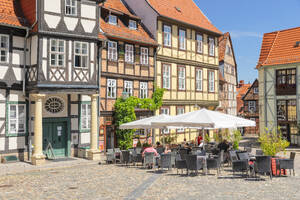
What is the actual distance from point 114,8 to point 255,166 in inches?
595

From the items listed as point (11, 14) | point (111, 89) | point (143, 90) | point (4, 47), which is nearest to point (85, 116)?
point (111, 89)

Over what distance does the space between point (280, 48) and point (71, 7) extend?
20.6 meters

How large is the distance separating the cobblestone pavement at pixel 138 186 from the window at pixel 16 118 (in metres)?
3.47

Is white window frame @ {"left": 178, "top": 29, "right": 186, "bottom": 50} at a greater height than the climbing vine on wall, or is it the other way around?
white window frame @ {"left": 178, "top": 29, "right": 186, "bottom": 50}

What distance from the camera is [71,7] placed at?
18.0 meters

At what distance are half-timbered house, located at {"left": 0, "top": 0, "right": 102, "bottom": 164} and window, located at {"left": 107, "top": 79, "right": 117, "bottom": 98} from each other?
2408mm

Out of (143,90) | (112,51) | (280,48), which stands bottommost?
(143,90)

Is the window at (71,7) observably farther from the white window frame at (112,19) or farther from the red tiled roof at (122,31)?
the white window frame at (112,19)

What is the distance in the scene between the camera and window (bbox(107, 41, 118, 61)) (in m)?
21.4

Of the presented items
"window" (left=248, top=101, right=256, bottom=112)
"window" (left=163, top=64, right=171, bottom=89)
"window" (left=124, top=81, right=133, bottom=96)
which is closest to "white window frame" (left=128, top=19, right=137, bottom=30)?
"window" (left=163, top=64, right=171, bottom=89)

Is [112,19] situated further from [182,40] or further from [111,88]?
[182,40]

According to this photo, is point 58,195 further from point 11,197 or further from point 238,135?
point 238,135

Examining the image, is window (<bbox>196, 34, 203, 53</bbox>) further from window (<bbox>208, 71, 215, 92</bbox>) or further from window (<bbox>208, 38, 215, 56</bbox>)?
window (<bbox>208, 71, 215, 92</bbox>)

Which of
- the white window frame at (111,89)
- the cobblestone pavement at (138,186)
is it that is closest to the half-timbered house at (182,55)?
the white window frame at (111,89)
